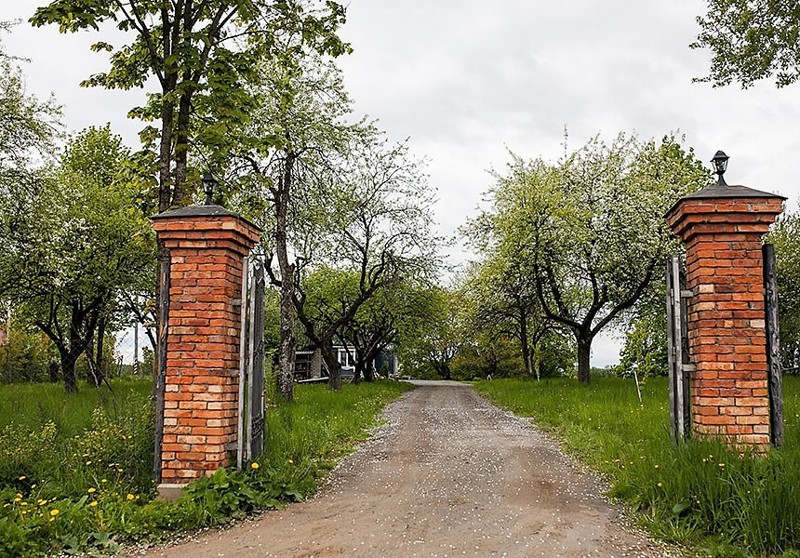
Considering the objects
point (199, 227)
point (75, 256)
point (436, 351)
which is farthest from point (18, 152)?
point (436, 351)

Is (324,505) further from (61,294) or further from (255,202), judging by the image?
(61,294)

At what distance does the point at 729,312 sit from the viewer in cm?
614

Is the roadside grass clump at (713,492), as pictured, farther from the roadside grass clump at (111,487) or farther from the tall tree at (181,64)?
the tall tree at (181,64)

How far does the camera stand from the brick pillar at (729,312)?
6.05m

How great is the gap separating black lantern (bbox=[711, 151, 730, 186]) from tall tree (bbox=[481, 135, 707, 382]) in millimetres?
12248

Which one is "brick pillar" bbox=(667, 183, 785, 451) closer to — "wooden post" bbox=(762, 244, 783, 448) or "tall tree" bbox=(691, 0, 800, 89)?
"wooden post" bbox=(762, 244, 783, 448)

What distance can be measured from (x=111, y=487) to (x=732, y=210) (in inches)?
245

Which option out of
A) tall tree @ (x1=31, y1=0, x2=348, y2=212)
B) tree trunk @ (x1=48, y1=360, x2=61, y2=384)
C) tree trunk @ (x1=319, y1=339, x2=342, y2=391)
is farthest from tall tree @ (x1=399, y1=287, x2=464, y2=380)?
tall tree @ (x1=31, y1=0, x2=348, y2=212)

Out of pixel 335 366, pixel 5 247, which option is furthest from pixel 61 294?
pixel 335 366

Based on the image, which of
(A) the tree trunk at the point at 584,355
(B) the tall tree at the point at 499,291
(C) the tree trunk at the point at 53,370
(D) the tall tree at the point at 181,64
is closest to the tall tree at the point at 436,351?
(B) the tall tree at the point at 499,291

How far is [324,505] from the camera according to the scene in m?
6.41

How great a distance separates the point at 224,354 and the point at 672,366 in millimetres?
4301

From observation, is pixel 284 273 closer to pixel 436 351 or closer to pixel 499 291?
pixel 499 291

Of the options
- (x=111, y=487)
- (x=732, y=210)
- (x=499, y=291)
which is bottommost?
(x=111, y=487)
